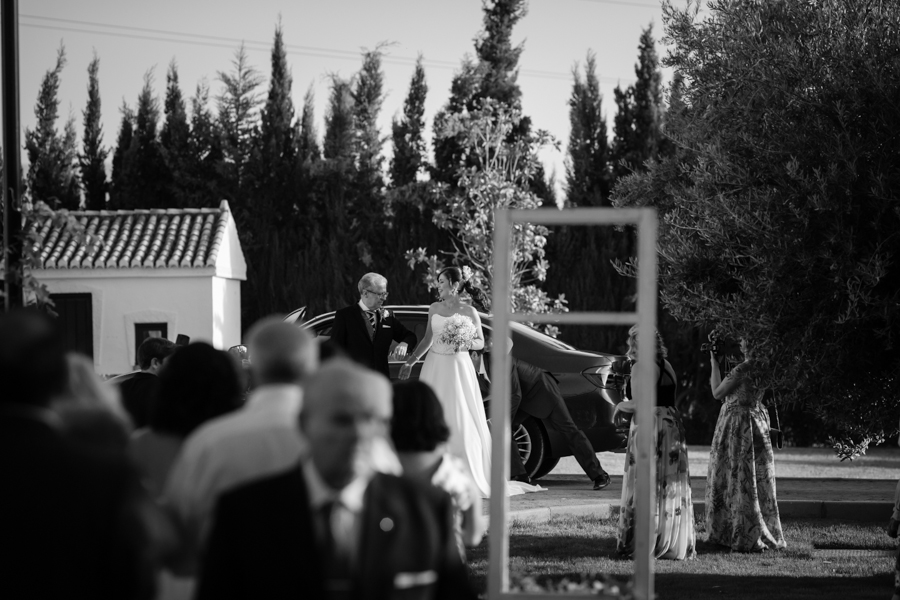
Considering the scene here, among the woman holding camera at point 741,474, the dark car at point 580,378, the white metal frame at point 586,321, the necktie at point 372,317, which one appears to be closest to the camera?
the white metal frame at point 586,321

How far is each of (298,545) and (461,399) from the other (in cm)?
789

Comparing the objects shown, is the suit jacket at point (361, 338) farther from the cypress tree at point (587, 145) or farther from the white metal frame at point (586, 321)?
the cypress tree at point (587, 145)

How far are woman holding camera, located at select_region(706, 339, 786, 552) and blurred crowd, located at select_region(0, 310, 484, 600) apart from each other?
6152mm

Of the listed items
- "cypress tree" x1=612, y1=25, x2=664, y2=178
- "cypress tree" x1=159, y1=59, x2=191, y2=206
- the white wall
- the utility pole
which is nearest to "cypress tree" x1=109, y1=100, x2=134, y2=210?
"cypress tree" x1=159, y1=59, x2=191, y2=206

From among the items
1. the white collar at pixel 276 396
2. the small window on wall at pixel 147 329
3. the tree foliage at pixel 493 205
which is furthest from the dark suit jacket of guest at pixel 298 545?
the small window on wall at pixel 147 329

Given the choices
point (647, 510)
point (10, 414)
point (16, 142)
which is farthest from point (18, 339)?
point (16, 142)

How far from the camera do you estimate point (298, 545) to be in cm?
283

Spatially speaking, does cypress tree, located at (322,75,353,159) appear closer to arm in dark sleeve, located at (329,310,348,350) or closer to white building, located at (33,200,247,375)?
white building, located at (33,200,247,375)

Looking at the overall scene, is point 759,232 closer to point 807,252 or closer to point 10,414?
point 807,252

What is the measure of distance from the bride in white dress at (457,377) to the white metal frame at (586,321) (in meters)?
6.04

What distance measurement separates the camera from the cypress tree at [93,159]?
37.1 m

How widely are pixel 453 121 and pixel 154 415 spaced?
22.6m

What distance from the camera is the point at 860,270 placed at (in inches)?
305

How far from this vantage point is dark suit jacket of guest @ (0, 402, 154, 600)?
2496 mm
